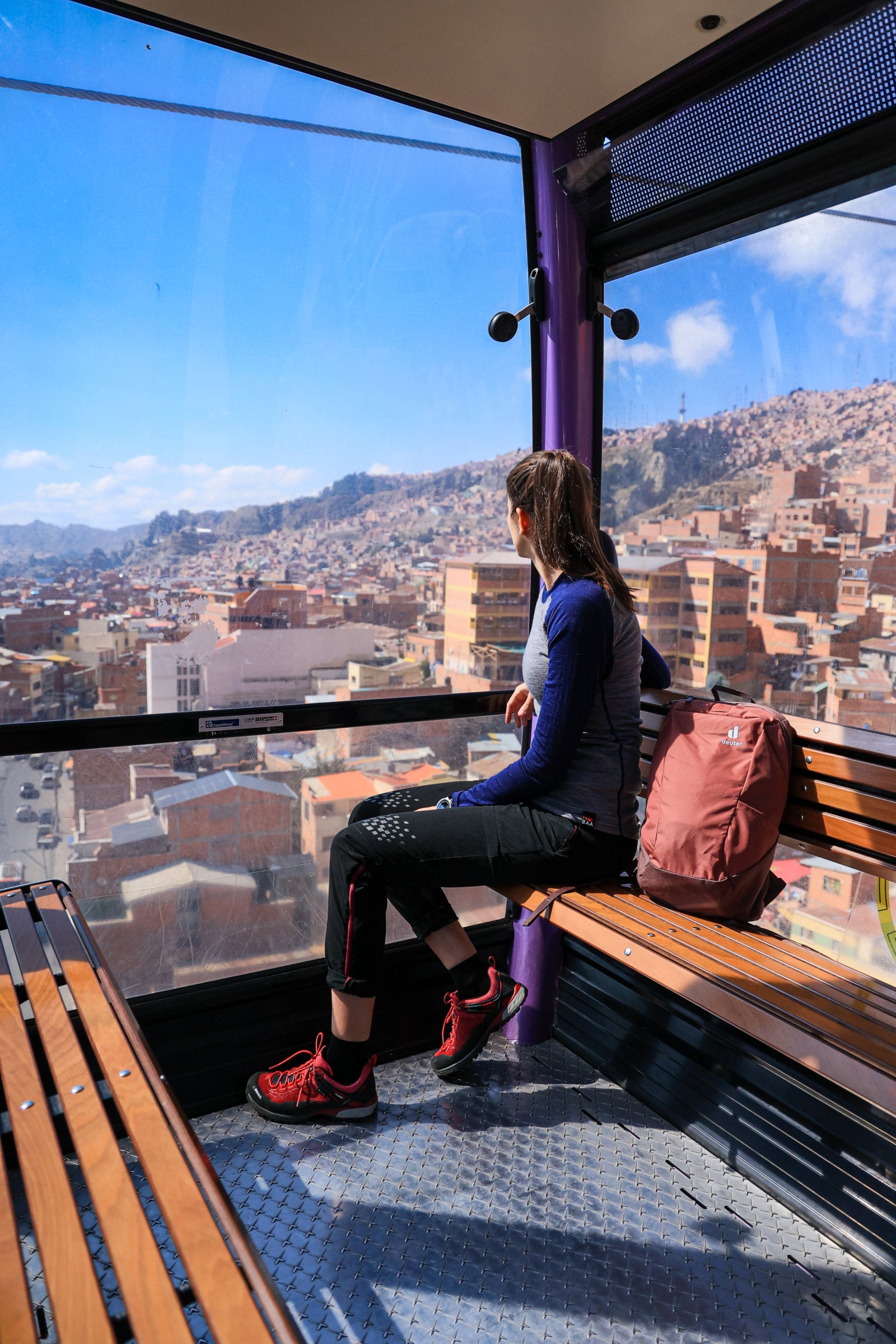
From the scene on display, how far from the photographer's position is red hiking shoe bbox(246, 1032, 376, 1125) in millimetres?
2367

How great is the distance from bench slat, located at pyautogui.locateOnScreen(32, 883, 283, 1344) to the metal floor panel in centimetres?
70

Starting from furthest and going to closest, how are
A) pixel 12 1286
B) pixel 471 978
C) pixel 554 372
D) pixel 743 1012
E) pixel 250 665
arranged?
pixel 554 372
pixel 250 665
pixel 471 978
pixel 743 1012
pixel 12 1286

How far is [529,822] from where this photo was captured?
2273mm

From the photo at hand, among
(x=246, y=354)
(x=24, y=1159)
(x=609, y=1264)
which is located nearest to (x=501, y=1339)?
(x=609, y=1264)

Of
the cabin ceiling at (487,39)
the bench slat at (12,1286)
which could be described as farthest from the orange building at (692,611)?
the bench slat at (12,1286)

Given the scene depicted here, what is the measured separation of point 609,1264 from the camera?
76.8 inches

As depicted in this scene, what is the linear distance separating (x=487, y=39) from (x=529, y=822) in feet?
6.26

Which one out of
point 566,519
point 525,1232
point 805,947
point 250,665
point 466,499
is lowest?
point 525,1232

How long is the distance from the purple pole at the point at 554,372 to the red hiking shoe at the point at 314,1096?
0.61m

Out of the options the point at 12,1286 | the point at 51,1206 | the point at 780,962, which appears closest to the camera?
the point at 12,1286

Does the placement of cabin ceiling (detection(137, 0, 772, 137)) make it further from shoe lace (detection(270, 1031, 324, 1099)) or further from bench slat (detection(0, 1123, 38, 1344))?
shoe lace (detection(270, 1031, 324, 1099))

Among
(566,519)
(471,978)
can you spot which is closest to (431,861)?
(471,978)

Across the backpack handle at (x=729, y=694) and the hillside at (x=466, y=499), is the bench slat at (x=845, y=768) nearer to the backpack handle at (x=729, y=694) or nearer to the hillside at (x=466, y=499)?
Result: the backpack handle at (x=729, y=694)

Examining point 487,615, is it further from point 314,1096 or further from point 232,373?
point 314,1096
